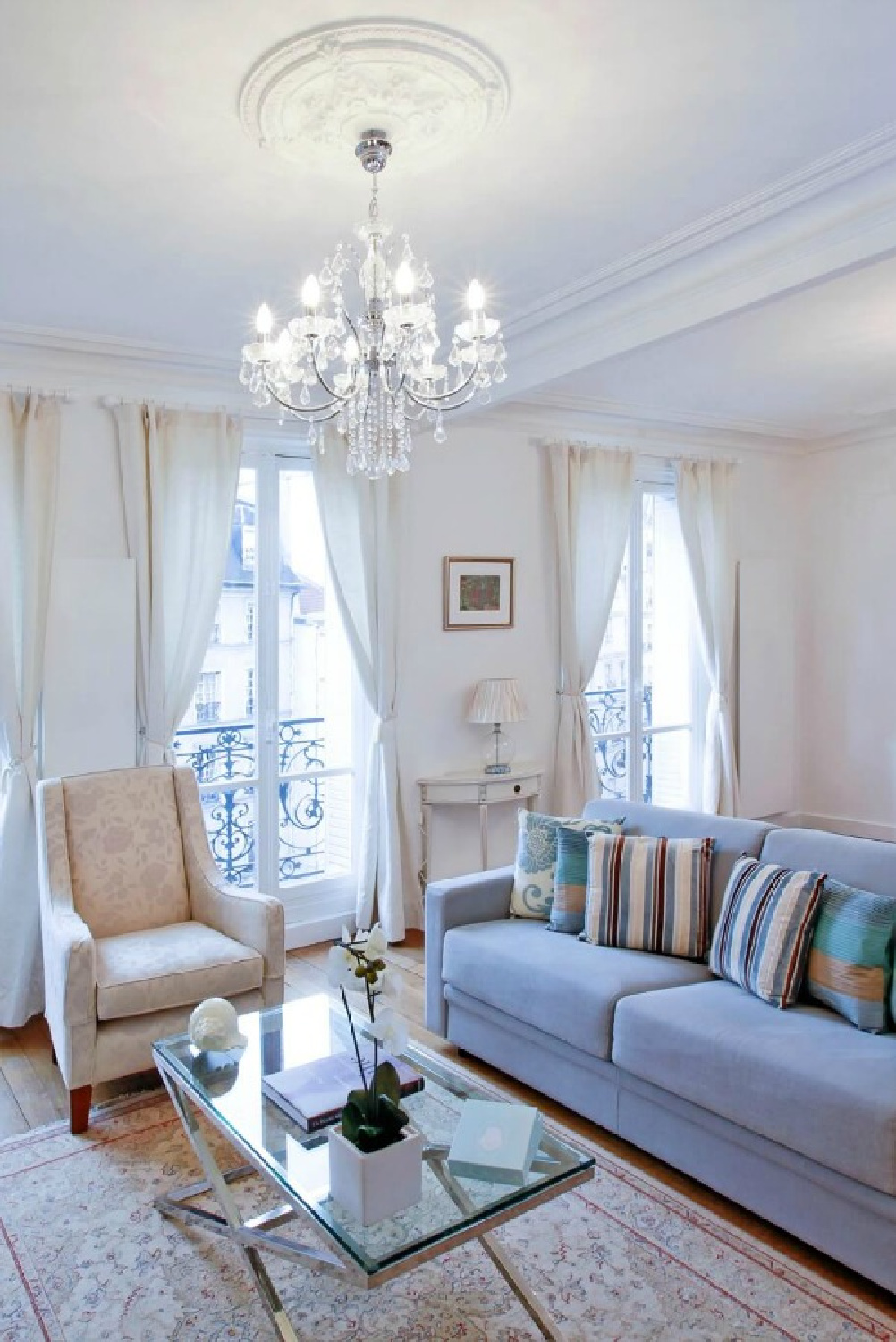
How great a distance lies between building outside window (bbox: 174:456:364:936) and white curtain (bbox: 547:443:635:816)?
3.96ft

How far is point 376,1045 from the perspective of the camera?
2.12m

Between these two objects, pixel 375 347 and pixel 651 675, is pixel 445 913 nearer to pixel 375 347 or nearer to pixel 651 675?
pixel 375 347

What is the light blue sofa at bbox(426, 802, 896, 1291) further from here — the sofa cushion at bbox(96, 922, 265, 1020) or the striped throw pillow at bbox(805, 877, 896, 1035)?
the sofa cushion at bbox(96, 922, 265, 1020)

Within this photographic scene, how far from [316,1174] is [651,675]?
177 inches

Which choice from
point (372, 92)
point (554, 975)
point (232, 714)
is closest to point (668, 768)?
point (232, 714)

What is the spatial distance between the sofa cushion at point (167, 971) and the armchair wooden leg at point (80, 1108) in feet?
0.76

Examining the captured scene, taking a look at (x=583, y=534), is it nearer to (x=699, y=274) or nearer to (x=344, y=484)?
(x=344, y=484)

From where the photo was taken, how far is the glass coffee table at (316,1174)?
6.15 ft

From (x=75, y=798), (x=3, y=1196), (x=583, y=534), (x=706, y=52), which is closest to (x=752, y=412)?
(x=583, y=534)

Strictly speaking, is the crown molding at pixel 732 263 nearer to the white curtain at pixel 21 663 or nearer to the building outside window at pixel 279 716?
the building outside window at pixel 279 716

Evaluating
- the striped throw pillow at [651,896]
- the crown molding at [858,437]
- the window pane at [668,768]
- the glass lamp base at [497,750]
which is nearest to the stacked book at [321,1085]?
the striped throw pillow at [651,896]

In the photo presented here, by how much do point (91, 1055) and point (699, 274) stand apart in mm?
3069

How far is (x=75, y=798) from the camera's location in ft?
12.0

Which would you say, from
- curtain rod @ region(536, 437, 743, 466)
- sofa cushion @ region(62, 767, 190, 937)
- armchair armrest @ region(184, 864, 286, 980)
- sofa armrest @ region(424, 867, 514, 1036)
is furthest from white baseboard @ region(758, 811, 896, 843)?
sofa cushion @ region(62, 767, 190, 937)
